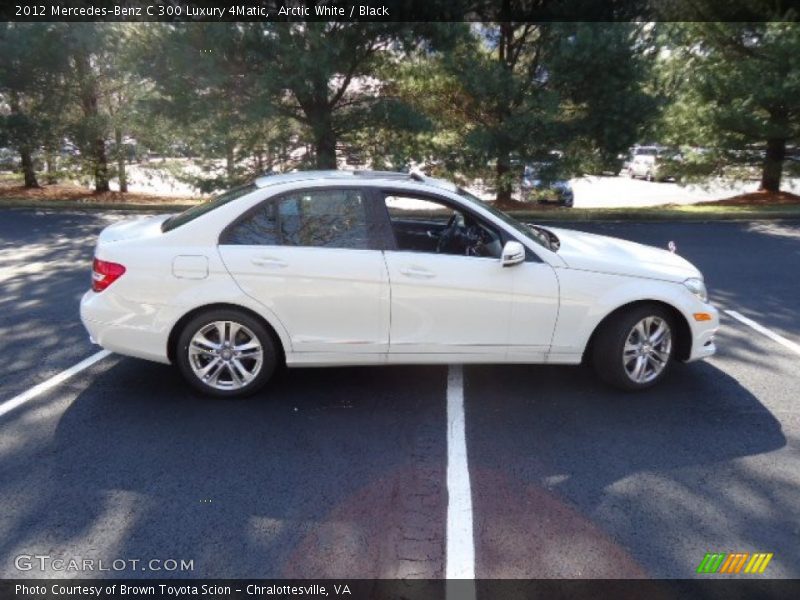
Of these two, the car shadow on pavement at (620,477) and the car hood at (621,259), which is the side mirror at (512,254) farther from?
the car shadow on pavement at (620,477)

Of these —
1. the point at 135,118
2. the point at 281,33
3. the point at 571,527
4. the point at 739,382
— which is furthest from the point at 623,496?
the point at 135,118

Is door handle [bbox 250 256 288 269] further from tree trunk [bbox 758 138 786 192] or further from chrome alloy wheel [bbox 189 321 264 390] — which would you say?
tree trunk [bbox 758 138 786 192]

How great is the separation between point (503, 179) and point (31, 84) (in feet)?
42.1

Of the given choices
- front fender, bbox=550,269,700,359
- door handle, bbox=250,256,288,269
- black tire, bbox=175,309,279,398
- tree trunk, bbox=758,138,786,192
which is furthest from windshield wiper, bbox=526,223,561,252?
tree trunk, bbox=758,138,786,192

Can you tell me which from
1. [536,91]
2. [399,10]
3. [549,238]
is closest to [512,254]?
[549,238]

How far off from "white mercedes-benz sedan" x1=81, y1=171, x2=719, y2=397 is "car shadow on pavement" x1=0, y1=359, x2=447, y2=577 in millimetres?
326

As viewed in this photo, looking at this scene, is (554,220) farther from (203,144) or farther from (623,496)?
(623,496)

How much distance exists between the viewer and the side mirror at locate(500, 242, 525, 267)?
3914mm

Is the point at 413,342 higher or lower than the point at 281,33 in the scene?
lower

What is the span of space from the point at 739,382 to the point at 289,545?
143 inches

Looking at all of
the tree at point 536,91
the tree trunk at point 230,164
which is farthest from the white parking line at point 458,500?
the tree trunk at point 230,164

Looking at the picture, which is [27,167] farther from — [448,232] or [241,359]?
[448,232]

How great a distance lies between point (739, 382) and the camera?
450 cm

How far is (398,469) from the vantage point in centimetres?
331
